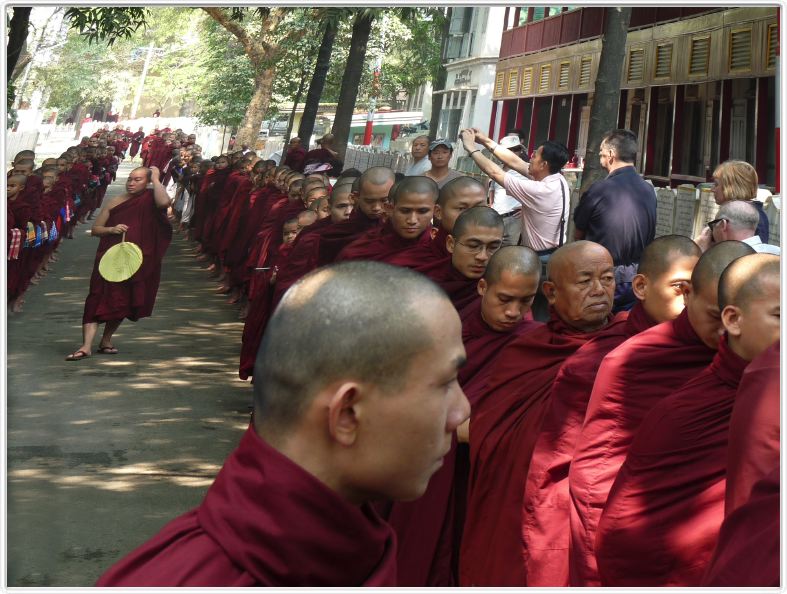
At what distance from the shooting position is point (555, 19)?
26219 millimetres

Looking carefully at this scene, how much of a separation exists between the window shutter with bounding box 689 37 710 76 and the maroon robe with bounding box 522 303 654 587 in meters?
13.9

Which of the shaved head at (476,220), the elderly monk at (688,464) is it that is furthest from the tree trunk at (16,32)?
the elderly monk at (688,464)

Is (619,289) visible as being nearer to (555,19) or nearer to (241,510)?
(241,510)

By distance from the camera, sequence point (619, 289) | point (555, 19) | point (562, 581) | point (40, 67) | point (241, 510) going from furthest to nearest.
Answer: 1. point (40, 67)
2. point (555, 19)
3. point (619, 289)
4. point (562, 581)
5. point (241, 510)

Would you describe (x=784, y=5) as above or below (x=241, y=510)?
above

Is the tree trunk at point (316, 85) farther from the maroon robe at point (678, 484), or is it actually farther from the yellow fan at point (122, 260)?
the maroon robe at point (678, 484)

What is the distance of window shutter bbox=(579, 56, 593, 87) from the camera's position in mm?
23481

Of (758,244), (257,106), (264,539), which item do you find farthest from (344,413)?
(257,106)

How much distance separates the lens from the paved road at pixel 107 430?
6.04 meters

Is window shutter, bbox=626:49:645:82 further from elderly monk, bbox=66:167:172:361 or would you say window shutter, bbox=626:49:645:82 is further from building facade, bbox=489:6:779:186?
elderly monk, bbox=66:167:172:361

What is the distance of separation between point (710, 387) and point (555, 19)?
23.4 m

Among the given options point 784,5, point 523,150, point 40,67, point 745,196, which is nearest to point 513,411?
point 784,5

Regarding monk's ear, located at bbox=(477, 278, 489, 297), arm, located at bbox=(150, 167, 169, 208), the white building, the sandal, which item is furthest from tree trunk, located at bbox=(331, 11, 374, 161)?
the white building

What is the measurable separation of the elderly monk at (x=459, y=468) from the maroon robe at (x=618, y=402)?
0.64 meters
